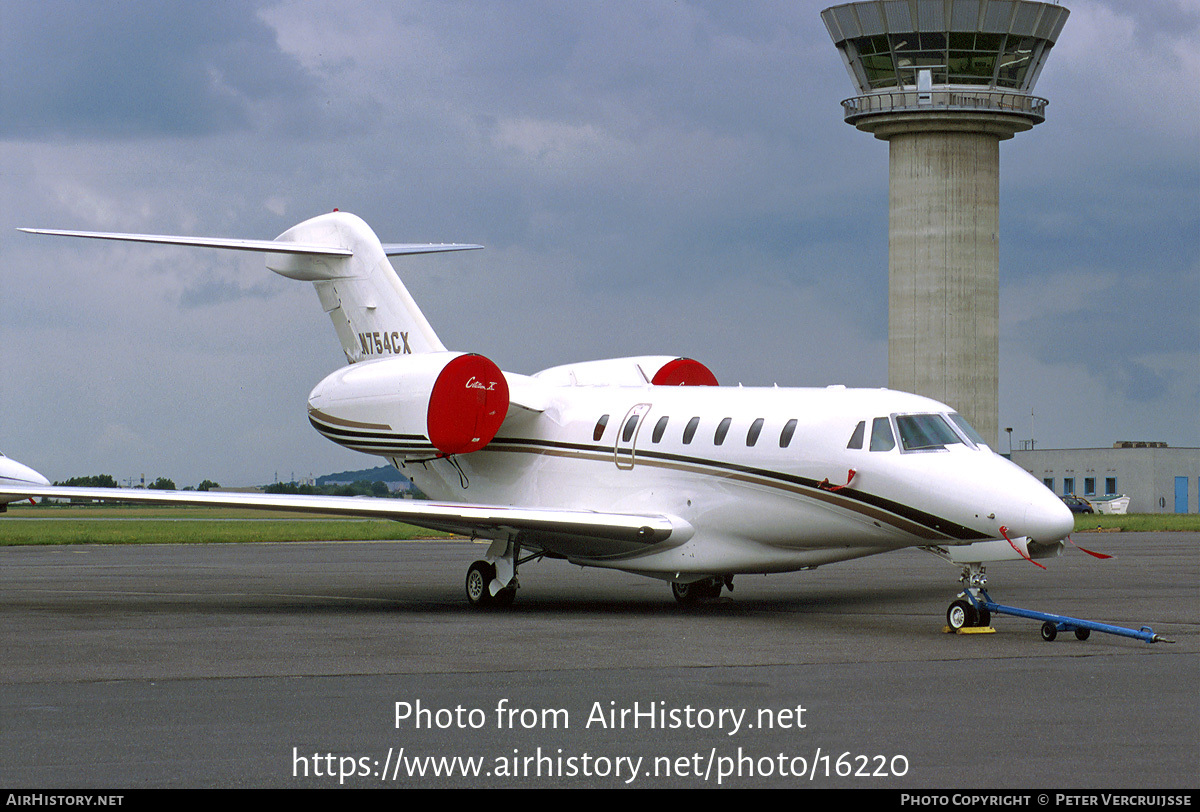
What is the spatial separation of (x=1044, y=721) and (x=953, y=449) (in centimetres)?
751

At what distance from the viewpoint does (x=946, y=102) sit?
6378 centimetres

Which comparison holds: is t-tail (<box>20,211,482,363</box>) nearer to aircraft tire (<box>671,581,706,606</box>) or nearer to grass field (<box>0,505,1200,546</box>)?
aircraft tire (<box>671,581,706,606</box>)

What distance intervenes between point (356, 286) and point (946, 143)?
4457 cm

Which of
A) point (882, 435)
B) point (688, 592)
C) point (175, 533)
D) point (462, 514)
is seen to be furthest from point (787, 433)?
point (175, 533)

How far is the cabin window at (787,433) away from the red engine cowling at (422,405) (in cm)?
502

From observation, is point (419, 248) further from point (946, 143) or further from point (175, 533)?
point (946, 143)

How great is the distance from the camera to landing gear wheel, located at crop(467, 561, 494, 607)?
21969 mm

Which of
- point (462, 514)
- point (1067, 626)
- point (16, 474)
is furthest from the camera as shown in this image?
point (16, 474)

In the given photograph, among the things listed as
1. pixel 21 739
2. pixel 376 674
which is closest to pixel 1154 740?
pixel 376 674

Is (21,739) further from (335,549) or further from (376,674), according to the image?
(335,549)

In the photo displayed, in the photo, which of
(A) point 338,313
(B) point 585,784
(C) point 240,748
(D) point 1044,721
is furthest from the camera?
(A) point 338,313

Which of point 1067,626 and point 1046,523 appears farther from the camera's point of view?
point 1046,523

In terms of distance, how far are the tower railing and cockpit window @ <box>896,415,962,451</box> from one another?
47.6 m

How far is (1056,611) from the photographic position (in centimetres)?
2055
